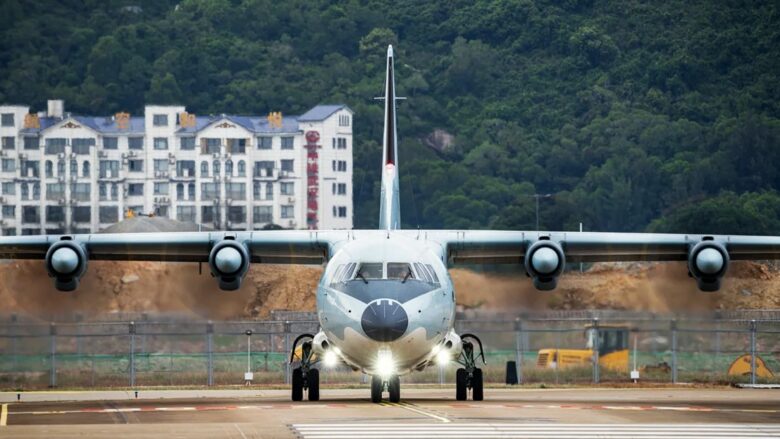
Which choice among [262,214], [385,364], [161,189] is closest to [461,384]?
[385,364]

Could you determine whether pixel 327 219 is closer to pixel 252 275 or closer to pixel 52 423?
pixel 252 275

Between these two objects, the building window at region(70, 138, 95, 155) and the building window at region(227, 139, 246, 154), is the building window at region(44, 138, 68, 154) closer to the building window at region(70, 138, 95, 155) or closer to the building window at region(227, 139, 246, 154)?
the building window at region(70, 138, 95, 155)

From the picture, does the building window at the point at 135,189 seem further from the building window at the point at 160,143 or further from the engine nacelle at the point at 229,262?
the engine nacelle at the point at 229,262

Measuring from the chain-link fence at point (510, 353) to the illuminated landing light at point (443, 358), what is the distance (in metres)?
10.7

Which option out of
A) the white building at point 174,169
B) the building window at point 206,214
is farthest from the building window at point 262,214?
the building window at point 206,214

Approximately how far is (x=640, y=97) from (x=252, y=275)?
92.6 metres

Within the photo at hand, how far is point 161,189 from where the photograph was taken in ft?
438

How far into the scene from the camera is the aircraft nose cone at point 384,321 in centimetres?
3053

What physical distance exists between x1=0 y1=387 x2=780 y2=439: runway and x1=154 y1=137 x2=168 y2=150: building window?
316 feet

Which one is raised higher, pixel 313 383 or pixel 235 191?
pixel 235 191

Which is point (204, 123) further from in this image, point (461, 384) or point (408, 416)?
point (408, 416)

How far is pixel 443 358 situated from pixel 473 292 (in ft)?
54.5

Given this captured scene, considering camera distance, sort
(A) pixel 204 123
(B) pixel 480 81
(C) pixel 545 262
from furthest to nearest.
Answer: (B) pixel 480 81 → (A) pixel 204 123 → (C) pixel 545 262

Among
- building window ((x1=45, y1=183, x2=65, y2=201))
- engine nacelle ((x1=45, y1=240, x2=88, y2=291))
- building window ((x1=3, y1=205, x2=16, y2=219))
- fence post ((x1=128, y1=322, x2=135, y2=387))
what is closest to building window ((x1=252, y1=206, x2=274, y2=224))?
building window ((x1=45, y1=183, x2=65, y2=201))
